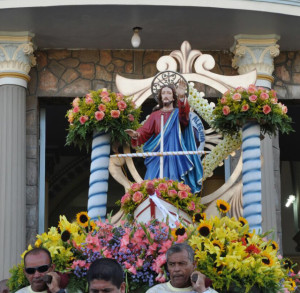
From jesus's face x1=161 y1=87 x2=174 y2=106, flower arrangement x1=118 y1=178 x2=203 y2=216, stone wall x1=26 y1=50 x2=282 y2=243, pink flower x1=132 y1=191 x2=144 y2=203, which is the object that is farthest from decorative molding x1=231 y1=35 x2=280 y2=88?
pink flower x1=132 y1=191 x2=144 y2=203

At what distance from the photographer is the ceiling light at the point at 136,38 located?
44.2 ft

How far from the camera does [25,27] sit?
537 inches

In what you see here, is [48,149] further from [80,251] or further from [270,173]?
[80,251]

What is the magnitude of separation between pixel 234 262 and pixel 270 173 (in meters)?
5.86

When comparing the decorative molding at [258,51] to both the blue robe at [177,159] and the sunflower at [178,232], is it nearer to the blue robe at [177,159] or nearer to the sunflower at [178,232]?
the blue robe at [177,159]

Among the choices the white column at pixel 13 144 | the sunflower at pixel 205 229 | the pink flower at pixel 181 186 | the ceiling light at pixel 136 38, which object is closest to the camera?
the sunflower at pixel 205 229

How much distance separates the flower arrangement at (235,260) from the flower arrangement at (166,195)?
1.57m

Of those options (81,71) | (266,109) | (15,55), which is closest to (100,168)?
(266,109)

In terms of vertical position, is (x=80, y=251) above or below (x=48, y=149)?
below

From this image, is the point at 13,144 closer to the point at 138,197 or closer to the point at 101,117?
the point at 101,117

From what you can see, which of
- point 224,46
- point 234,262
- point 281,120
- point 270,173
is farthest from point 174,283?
point 224,46

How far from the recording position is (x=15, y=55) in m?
13.6

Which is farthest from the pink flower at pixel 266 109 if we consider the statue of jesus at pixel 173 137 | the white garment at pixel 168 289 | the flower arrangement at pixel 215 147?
the white garment at pixel 168 289

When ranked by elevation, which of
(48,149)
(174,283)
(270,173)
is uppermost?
(48,149)
